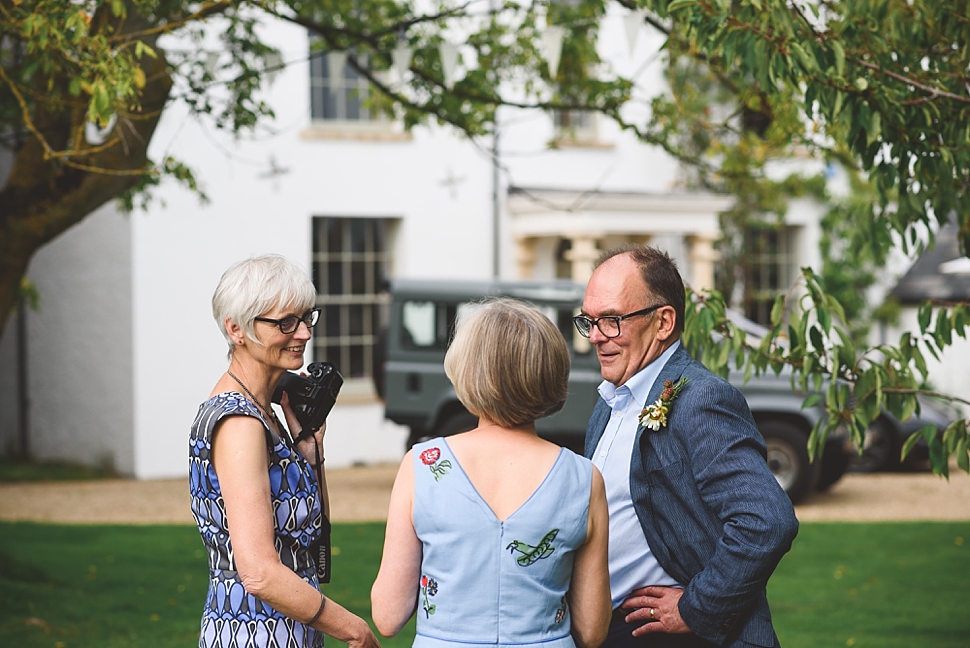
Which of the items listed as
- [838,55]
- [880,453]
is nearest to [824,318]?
[838,55]

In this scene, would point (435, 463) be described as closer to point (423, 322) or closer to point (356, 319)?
point (423, 322)

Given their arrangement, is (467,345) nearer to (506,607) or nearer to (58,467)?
(506,607)

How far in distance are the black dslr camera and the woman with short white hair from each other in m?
0.09

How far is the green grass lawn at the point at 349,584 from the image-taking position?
6.86 meters

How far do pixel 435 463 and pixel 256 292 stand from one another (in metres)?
0.67

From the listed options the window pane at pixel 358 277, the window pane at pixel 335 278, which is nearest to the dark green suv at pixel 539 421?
the window pane at pixel 335 278

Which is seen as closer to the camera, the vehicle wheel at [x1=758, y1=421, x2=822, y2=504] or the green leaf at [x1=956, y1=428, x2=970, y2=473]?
the green leaf at [x1=956, y1=428, x2=970, y2=473]

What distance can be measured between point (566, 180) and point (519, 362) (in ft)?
49.4

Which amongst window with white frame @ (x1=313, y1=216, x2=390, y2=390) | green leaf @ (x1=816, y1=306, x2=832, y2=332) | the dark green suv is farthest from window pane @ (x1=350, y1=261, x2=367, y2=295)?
green leaf @ (x1=816, y1=306, x2=832, y2=332)

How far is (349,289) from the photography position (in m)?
16.0

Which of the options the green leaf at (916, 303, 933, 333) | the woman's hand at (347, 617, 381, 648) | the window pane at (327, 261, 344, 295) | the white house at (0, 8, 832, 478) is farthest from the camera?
the window pane at (327, 261, 344, 295)

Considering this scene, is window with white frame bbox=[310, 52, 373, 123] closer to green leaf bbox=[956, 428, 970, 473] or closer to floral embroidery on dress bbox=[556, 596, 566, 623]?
green leaf bbox=[956, 428, 970, 473]

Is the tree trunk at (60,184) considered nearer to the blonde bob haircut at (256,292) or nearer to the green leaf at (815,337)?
the blonde bob haircut at (256,292)

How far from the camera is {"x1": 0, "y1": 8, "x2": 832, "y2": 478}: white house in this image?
47.7 ft
